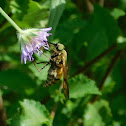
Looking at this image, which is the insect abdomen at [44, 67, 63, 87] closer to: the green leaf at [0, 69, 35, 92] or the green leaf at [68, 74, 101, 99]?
the green leaf at [68, 74, 101, 99]

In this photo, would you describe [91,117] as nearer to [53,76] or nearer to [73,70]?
[73,70]

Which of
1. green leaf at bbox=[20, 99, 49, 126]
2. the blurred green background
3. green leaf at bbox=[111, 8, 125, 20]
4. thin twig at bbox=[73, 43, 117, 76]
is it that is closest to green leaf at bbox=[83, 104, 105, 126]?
the blurred green background

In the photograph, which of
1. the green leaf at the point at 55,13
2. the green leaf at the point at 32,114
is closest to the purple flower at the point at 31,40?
the green leaf at the point at 55,13

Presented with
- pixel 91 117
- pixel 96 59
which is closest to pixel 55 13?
pixel 96 59

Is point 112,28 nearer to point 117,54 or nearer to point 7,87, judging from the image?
point 117,54

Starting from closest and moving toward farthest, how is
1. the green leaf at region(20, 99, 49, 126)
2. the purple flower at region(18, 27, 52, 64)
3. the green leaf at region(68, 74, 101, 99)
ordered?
the purple flower at region(18, 27, 52, 64), the green leaf at region(20, 99, 49, 126), the green leaf at region(68, 74, 101, 99)

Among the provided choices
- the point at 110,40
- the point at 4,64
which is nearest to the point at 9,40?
the point at 4,64
